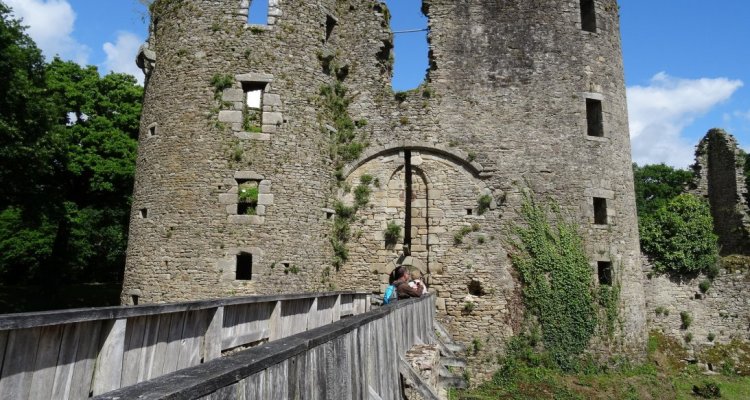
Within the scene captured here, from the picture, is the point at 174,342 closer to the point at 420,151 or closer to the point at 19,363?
the point at 19,363

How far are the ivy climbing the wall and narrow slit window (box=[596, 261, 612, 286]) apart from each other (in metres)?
0.64

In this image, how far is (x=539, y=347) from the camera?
1354 centimetres

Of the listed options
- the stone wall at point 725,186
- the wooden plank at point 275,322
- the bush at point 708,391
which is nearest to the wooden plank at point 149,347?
the wooden plank at point 275,322

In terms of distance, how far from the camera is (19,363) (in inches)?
127

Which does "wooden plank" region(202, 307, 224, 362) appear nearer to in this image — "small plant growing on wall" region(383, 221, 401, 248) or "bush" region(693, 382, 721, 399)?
"small plant growing on wall" region(383, 221, 401, 248)

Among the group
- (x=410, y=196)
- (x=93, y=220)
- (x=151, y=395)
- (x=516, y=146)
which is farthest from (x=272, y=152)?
(x=93, y=220)

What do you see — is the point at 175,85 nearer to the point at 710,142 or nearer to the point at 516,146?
the point at 516,146

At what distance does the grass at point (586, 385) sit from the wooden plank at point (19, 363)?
9.60m

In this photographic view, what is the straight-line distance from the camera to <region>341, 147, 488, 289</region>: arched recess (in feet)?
46.6

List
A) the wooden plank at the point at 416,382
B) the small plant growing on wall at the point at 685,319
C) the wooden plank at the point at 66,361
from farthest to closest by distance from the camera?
1. the small plant growing on wall at the point at 685,319
2. the wooden plank at the point at 416,382
3. the wooden plank at the point at 66,361

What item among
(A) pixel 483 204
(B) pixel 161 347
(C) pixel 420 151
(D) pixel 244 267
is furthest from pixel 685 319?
(B) pixel 161 347

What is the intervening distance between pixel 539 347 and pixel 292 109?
856 cm

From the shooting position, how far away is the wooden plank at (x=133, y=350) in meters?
4.21

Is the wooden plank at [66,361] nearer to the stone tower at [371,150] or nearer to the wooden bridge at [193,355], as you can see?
the wooden bridge at [193,355]
